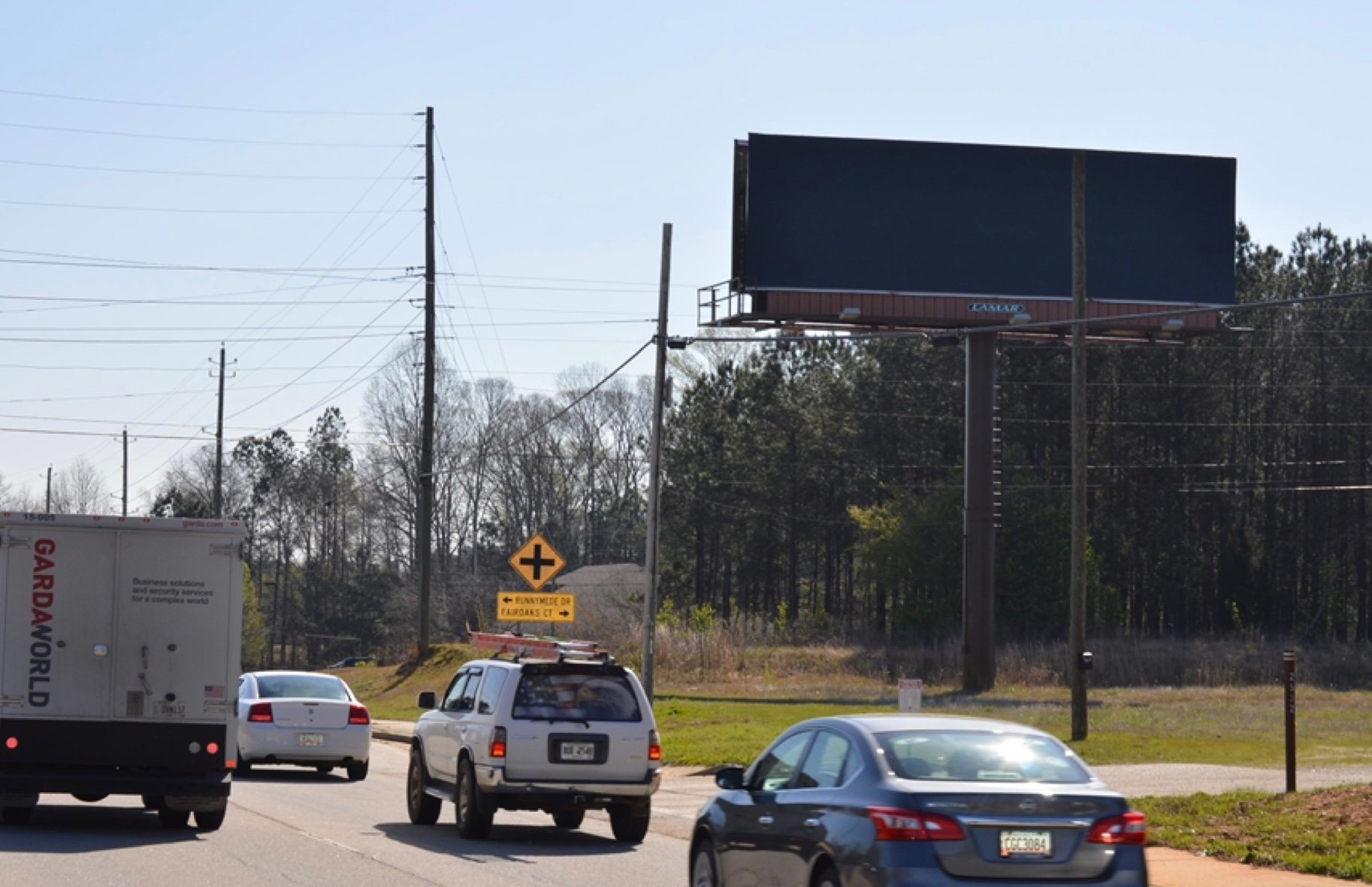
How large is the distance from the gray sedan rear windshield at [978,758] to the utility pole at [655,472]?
1837 centimetres

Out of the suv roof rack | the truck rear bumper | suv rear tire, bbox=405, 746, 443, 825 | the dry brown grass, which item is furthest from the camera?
the dry brown grass

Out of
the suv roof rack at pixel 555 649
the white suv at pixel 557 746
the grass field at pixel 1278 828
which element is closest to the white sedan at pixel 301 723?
the suv roof rack at pixel 555 649

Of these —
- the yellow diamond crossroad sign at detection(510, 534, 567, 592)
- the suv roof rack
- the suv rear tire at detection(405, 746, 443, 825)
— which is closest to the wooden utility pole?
the yellow diamond crossroad sign at detection(510, 534, 567, 592)

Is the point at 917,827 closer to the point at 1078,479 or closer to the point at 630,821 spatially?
the point at 630,821

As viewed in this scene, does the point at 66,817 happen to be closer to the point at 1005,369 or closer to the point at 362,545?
the point at 1005,369

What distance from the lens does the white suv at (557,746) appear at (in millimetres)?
17000

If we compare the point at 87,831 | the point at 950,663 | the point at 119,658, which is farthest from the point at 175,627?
the point at 950,663

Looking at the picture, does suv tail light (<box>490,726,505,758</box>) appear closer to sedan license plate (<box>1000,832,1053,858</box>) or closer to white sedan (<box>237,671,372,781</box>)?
white sedan (<box>237,671,372,781</box>)

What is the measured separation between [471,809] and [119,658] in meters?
3.76

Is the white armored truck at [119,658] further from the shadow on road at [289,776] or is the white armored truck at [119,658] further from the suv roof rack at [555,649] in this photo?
the shadow on road at [289,776]

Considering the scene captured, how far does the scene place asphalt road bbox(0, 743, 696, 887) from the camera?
45.4 ft

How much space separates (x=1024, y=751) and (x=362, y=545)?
9828cm

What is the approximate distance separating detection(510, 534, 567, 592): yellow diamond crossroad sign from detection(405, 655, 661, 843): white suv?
13950 millimetres

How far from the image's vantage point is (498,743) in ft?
55.6
